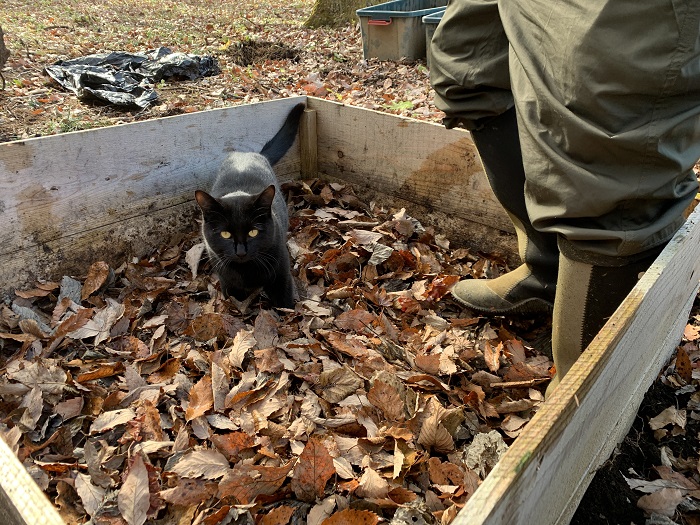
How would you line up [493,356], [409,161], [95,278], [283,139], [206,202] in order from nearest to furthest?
[493,356] → [206,202] → [95,278] → [409,161] → [283,139]

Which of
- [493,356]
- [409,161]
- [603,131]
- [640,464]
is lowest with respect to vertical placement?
[640,464]

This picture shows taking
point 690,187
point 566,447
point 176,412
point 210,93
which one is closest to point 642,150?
point 690,187

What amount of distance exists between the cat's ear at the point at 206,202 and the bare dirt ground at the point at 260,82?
1895 millimetres

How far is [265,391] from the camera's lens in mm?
1904

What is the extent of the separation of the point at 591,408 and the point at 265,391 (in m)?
1.17

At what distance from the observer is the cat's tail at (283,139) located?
329 cm

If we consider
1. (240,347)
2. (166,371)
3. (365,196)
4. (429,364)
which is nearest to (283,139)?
(365,196)

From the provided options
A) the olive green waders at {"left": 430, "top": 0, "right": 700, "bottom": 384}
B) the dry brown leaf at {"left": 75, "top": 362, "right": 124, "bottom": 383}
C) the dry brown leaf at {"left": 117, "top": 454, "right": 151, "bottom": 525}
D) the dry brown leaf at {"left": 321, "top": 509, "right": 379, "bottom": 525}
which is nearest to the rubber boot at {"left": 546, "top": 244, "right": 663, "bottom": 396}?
the olive green waders at {"left": 430, "top": 0, "right": 700, "bottom": 384}

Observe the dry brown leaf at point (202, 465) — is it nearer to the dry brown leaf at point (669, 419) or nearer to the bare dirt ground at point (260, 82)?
the bare dirt ground at point (260, 82)

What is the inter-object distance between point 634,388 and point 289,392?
1.21 m

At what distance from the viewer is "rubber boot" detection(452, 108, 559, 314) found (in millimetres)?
2125

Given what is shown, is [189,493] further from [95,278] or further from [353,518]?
[95,278]

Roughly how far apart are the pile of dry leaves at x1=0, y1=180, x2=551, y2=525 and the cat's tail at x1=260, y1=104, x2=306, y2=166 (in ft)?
2.75

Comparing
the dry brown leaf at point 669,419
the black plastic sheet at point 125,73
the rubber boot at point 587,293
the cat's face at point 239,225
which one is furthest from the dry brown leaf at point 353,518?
the black plastic sheet at point 125,73
